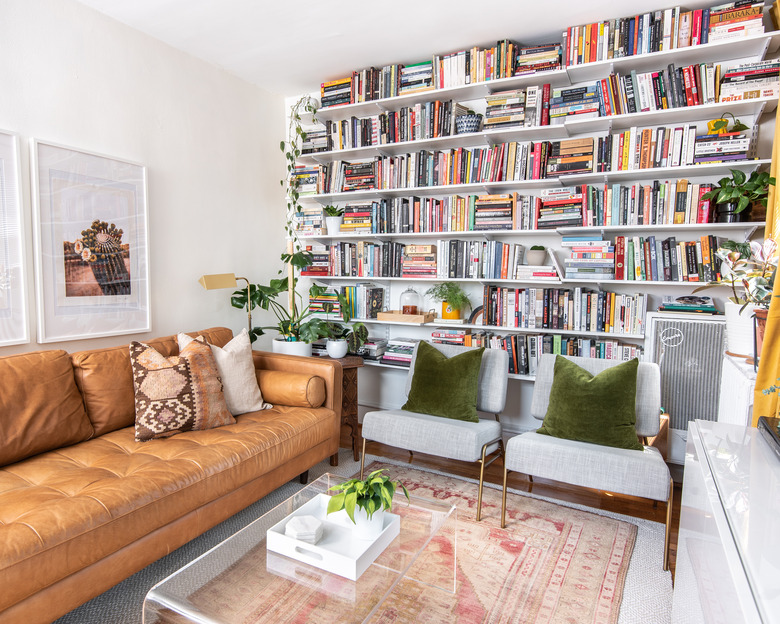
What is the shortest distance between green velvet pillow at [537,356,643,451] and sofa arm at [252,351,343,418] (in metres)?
1.18

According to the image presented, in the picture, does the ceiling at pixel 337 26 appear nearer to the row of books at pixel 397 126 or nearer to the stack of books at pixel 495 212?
the row of books at pixel 397 126

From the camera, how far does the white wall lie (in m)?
2.31

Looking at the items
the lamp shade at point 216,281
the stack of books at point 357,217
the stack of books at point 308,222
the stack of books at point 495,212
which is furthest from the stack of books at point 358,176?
the lamp shade at point 216,281

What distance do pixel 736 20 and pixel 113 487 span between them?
3565 millimetres

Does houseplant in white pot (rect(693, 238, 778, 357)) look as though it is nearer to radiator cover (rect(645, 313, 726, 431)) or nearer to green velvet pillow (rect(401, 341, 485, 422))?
radiator cover (rect(645, 313, 726, 431))

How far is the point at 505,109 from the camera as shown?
122 inches

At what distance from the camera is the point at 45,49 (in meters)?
2.35

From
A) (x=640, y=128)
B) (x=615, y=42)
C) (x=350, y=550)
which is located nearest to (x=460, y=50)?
(x=615, y=42)

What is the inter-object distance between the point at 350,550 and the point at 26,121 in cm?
244

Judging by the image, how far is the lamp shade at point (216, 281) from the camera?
2.92 meters

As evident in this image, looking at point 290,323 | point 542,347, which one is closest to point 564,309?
point 542,347

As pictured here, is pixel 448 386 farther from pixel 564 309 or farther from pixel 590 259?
pixel 590 259

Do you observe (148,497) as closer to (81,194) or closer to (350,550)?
(350,550)

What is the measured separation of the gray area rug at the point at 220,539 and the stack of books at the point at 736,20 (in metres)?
2.53
